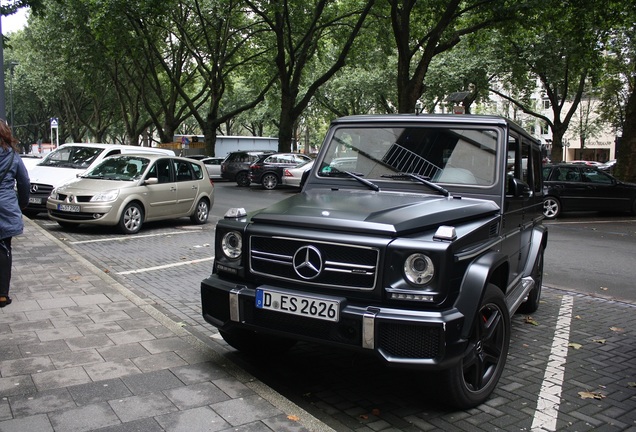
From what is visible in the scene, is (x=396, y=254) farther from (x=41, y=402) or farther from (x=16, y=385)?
(x=16, y=385)

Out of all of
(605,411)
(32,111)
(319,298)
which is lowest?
(605,411)

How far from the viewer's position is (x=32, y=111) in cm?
5953

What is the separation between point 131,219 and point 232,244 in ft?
27.0

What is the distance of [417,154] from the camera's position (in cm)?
488

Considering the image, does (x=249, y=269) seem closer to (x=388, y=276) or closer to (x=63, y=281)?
(x=388, y=276)

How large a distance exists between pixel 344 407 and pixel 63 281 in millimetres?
4383

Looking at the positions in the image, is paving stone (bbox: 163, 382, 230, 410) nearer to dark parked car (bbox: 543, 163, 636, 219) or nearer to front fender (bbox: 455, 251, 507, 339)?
front fender (bbox: 455, 251, 507, 339)

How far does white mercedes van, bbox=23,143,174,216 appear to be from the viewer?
13.1 m

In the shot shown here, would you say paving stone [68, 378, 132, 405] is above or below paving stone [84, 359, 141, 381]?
below

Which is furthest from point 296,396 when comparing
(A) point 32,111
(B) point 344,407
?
(A) point 32,111

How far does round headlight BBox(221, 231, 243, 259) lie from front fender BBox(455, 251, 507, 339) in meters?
1.49

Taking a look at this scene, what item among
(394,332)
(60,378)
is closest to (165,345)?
(60,378)

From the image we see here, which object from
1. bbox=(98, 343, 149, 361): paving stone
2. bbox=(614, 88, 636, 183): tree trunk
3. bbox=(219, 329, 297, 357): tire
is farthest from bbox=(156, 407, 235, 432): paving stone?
bbox=(614, 88, 636, 183): tree trunk

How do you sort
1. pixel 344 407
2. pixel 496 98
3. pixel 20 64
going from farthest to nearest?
pixel 496 98
pixel 20 64
pixel 344 407
